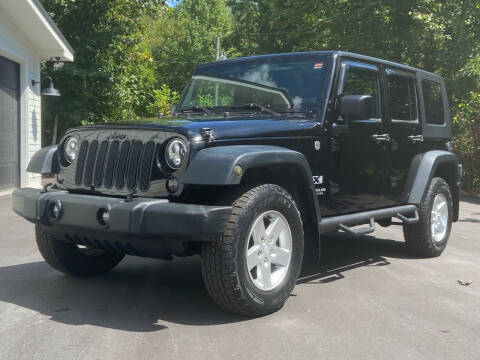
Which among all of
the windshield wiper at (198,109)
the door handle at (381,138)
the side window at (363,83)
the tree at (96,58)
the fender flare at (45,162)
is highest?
the tree at (96,58)

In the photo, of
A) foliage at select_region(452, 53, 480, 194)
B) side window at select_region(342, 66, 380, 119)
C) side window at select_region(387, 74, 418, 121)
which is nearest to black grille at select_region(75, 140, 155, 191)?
side window at select_region(342, 66, 380, 119)

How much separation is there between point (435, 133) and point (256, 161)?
3509 mm

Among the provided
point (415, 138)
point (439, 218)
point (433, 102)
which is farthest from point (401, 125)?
point (439, 218)

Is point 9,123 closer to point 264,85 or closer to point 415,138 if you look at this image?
point 264,85

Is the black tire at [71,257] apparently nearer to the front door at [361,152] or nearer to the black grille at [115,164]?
the black grille at [115,164]

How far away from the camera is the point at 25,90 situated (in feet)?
42.9

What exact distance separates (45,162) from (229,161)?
69.7 inches

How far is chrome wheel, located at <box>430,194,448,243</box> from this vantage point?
652cm

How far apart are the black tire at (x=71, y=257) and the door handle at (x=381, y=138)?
260cm

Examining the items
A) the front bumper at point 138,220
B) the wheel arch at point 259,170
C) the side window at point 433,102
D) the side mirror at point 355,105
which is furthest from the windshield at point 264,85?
the side window at point 433,102

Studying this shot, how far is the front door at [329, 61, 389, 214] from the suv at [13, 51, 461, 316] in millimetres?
17

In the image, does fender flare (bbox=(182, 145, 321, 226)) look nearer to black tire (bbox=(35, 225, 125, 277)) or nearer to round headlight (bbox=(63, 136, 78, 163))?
round headlight (bbox=(63, 136, 78, 163))

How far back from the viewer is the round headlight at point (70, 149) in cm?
448

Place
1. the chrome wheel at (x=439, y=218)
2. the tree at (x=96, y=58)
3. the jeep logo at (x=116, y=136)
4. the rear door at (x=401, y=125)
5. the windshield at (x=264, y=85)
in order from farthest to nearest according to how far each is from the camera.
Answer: the tree at (x=96, y=58) → the chrome wheel at (x=439, y=218) → the rear door at (x=401, y=125) → the windshield at (x=264, y=85) → the jeep logo at (x=116, y=136)
